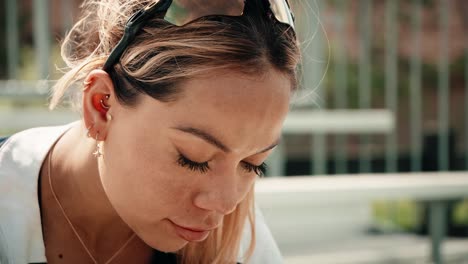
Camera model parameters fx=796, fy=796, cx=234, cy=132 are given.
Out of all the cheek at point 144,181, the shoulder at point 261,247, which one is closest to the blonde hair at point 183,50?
the cheek at point 144,181

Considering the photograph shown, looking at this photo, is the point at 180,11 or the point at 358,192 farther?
the point at 358,192

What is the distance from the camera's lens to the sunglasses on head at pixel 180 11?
5.40 ft

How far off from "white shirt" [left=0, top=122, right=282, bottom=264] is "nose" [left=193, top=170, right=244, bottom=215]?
42 centimetres

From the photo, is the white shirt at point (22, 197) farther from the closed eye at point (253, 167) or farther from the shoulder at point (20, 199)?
the closed eye at point (253, 167)

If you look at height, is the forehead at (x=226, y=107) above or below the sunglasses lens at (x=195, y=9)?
below

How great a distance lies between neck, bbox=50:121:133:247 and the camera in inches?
75.3

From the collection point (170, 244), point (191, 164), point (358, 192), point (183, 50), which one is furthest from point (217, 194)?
point (358, 192)

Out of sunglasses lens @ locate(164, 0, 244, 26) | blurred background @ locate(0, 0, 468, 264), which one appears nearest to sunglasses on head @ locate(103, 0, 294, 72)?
sunglasses lens @ locate(164, 0, 244, 26)

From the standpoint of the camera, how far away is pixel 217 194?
1.68m

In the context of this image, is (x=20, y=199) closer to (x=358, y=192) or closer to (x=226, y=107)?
(x=226, y=107)

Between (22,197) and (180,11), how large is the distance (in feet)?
1.96

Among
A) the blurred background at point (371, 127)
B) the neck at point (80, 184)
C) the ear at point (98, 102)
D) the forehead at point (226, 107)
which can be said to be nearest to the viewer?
the forehead at point (226, 107)

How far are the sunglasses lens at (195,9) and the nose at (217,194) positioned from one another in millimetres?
334

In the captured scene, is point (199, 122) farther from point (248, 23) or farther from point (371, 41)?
point (371, 41)
